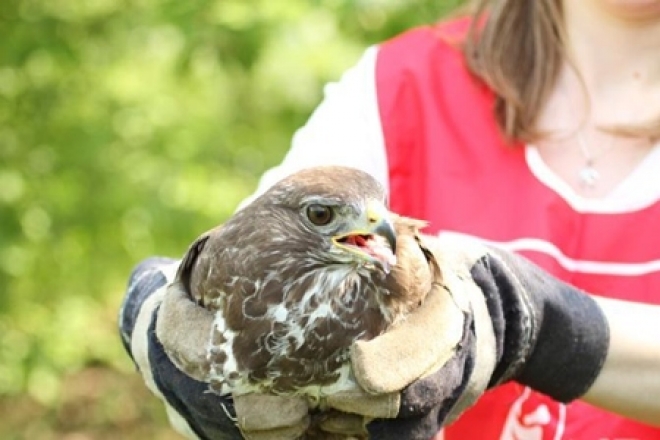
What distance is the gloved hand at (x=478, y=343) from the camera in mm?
2256

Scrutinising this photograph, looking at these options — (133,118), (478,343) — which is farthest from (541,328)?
(133,118)

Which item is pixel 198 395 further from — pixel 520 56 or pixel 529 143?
pixel 520 56

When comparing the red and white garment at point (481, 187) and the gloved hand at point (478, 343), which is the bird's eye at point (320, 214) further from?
the red and white garment at point (481, 187)

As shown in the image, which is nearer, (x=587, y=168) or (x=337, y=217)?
(x=337, y=217)

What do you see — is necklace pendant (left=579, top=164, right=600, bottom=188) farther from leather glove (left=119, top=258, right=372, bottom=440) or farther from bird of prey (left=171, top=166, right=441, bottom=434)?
leather glove (left=119, top=258, right=372, bottom=440)

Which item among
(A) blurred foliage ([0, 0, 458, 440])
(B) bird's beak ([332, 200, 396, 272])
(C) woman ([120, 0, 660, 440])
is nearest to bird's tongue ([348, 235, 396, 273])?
(B) bird's beak ([332, 200, 396, 272])

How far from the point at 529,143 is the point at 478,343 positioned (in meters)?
0.75

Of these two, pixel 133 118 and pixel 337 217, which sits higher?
pixel 337 217

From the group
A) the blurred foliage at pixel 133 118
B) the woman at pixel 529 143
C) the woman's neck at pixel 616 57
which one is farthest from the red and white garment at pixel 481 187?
the blurred foliage at pixel 133 118

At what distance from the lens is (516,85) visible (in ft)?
10.2

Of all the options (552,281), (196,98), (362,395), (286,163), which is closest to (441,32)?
(286,163)

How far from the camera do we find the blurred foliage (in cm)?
456

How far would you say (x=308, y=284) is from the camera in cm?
225

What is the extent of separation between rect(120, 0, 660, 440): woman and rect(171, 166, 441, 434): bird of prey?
1.83 feet
